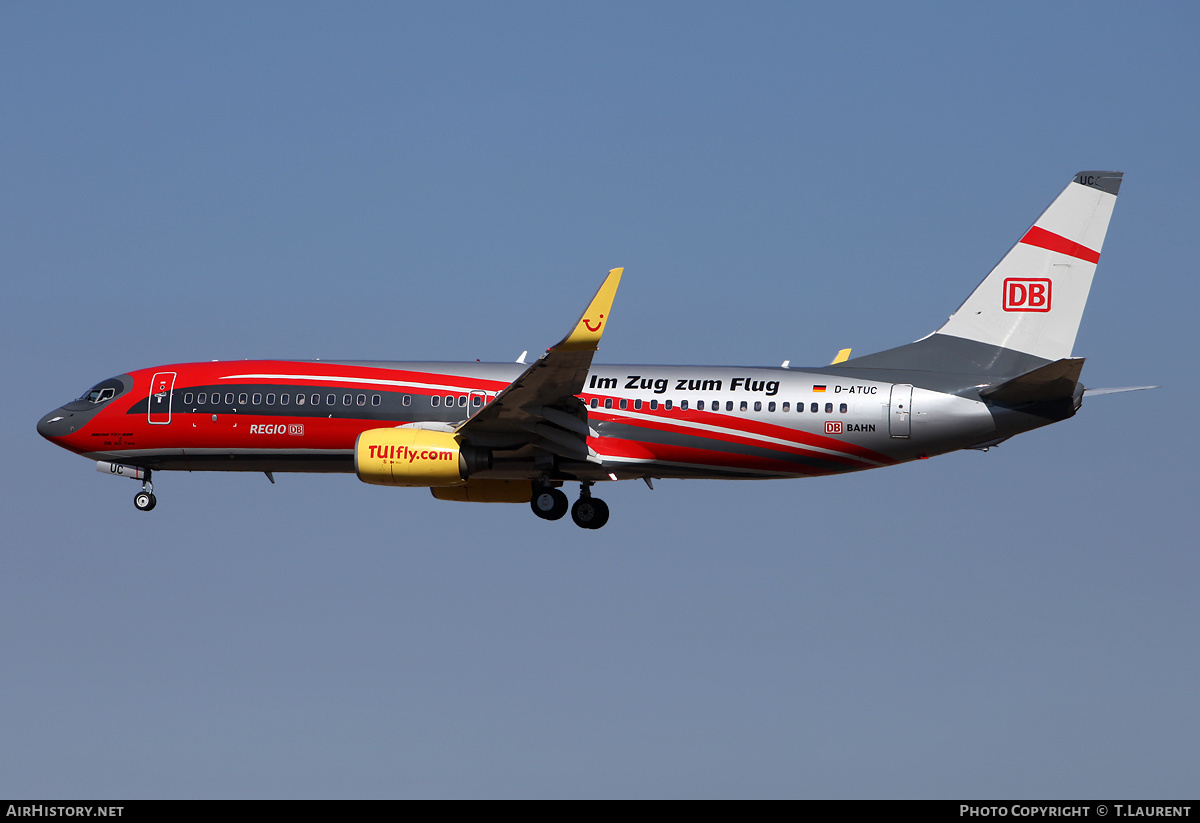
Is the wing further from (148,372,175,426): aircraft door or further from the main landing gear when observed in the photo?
(148,372,175,426): aircraft door

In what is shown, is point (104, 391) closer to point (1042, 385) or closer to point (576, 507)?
point (576, 507)

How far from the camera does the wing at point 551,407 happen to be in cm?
3966

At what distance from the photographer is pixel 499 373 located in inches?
1848

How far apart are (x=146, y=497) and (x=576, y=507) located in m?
14.2

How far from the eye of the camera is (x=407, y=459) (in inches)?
1725

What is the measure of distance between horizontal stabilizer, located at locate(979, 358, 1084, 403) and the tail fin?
2.98 m

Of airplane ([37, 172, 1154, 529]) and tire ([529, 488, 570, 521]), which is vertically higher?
airplane ([37, 172, 1154, 529])

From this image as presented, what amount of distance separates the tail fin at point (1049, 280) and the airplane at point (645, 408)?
42mm

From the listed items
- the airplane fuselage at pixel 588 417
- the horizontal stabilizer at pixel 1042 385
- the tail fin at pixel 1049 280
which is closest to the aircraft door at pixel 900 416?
the airplane fuselage at pixel 588 417

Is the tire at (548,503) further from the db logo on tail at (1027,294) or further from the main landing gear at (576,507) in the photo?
the db logo on tail at (1027,294)

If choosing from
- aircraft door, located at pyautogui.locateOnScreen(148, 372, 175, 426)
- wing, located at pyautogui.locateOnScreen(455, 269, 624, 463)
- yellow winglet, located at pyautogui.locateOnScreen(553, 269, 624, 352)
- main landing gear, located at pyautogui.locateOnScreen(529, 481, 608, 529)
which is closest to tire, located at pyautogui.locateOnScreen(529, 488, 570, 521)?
main landing gear, located at pyautogui.locateOnScreen(529, 481, 608, 529)

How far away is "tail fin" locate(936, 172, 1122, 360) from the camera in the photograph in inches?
1781
